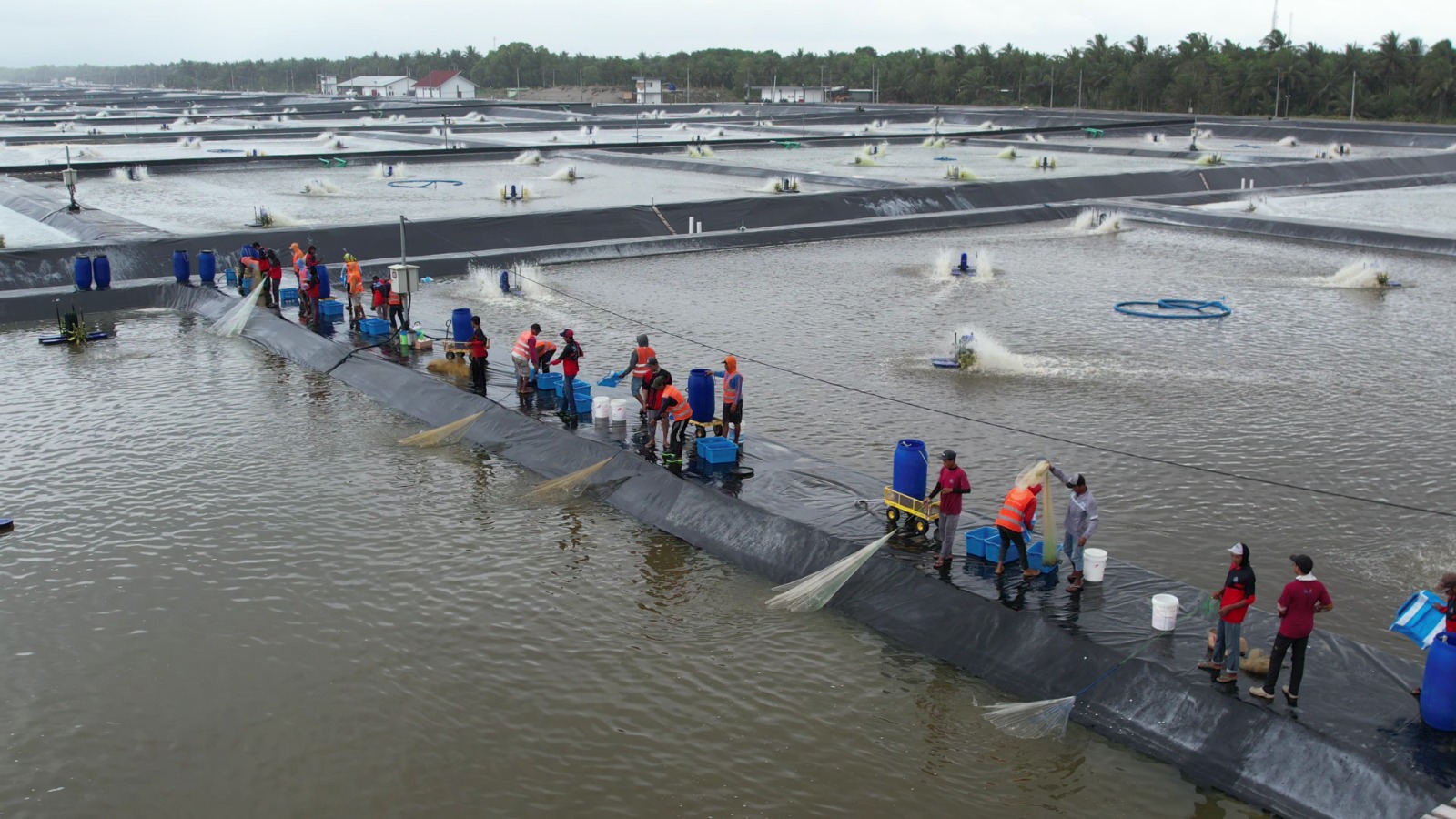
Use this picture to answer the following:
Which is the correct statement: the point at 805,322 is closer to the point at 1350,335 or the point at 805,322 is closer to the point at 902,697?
the point at 1350,335

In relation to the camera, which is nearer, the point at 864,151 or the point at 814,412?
the point at 814,412

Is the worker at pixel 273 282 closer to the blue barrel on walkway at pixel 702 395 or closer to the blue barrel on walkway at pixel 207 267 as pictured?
the blue barrel on walkway at pixel 207 267

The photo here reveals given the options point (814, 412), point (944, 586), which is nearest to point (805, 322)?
point (814, 412)

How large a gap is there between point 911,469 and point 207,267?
21.8 metres

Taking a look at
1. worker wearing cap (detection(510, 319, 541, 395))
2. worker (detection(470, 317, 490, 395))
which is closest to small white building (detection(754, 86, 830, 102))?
worker (detection(470, 317, 490, 395))

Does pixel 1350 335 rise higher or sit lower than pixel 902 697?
higher

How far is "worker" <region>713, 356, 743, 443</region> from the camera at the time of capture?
16.0m

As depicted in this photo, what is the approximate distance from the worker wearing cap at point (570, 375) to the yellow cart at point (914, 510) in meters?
6.10

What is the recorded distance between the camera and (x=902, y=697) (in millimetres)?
11414

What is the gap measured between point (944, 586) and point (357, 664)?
6237 mm

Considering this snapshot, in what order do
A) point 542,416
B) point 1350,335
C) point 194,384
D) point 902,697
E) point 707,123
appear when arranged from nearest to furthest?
point 902,697
point 542,416
point 194,384
point 1350,335
point 707,123

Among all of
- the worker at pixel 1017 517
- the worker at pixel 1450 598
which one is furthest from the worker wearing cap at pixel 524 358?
the worker at pixel 1450 598

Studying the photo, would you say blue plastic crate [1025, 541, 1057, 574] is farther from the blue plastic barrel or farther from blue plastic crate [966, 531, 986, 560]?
the blue plastic barrel

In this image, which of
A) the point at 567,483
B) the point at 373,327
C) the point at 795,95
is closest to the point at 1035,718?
the point at 567,483
